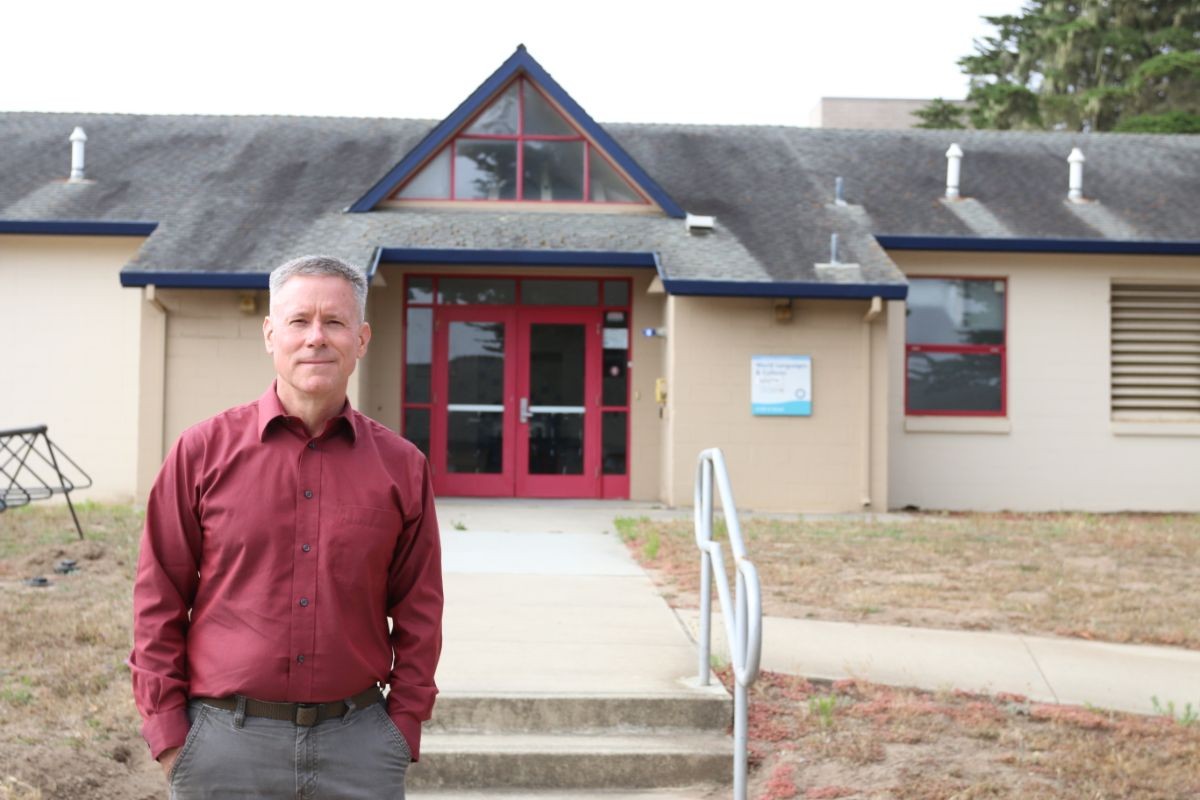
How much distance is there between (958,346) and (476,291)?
19.7 feet

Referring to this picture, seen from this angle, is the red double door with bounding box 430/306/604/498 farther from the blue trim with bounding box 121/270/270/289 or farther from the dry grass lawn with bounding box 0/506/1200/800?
the dry grass lawn with bounding box 0/506/1200/800

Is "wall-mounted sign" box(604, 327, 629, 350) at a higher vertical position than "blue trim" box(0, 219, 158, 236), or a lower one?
lower

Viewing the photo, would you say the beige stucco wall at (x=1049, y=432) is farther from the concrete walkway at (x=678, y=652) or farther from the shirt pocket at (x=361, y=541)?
the shirt pocket at (x=361, y=541)

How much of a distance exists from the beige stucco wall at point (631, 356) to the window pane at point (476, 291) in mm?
159

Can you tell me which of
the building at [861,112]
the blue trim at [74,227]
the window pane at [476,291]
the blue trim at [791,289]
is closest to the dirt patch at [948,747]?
the blue trim at [791,289]

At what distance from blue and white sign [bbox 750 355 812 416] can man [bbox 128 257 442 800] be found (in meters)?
12.2

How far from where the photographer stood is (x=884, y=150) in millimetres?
19062

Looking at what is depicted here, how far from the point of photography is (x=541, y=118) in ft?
51.9

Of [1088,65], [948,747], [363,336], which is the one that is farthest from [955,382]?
[1088,65]

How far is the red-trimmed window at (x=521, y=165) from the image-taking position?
51.9ft

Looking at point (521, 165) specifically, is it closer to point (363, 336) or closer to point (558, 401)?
point (558, 401)

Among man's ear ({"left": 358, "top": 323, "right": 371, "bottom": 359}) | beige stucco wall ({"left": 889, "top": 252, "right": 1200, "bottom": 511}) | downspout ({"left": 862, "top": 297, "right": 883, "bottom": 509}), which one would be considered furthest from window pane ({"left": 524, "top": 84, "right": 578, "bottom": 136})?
man's ear ({"left": 358, "top": 323, "right": 371, "bottom": 359})

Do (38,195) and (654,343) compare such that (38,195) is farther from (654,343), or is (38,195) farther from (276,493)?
(276,493)

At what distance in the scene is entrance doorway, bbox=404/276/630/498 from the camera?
16234 mm
